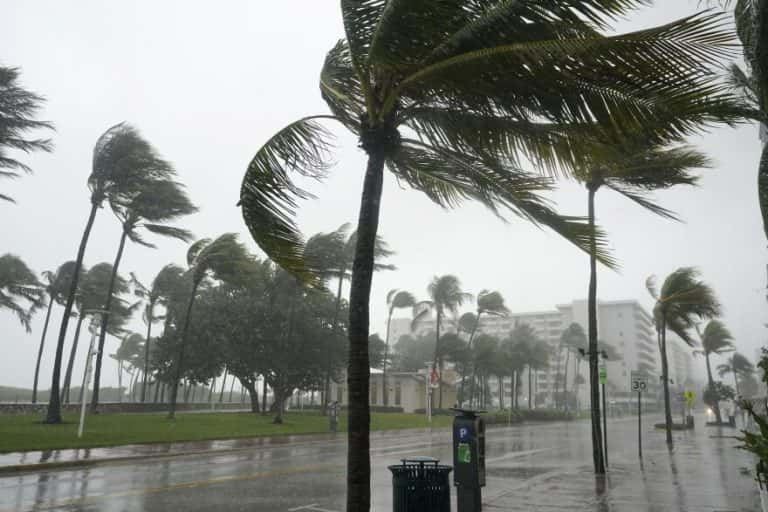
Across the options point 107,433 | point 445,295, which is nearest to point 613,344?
point 445,295

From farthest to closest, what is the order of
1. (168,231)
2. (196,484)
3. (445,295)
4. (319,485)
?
1. (445,295)
2. (168,231)
3. (319,485)
4. (196,484)

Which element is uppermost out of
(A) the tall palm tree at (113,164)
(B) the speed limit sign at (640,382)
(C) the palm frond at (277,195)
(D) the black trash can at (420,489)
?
(A) the tall palm tree at (113,164)

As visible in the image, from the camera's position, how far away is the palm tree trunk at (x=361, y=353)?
5336mm

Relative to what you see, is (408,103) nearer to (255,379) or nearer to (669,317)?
(669,317)

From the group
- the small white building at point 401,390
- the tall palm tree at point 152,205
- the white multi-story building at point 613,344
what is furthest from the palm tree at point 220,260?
the white multi-story building at point 613,344

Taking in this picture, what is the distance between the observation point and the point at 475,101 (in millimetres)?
5703

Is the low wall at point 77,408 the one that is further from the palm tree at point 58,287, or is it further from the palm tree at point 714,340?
the palm tree at point 714,340

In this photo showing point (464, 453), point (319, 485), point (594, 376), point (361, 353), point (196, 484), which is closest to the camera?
point (361, 353)

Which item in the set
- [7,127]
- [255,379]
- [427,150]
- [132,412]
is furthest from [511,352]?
[427,150]

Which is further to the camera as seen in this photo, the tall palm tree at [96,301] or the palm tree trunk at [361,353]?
the tall palm tree at [96,301]

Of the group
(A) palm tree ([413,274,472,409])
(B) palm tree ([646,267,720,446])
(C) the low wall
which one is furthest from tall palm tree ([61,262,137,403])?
(B) palm tree ([646,267,720,446])

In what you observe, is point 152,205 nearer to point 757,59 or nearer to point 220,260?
point 220,260

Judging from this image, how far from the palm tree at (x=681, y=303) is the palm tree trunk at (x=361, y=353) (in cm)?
2043

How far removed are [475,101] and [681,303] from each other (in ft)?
72.8
